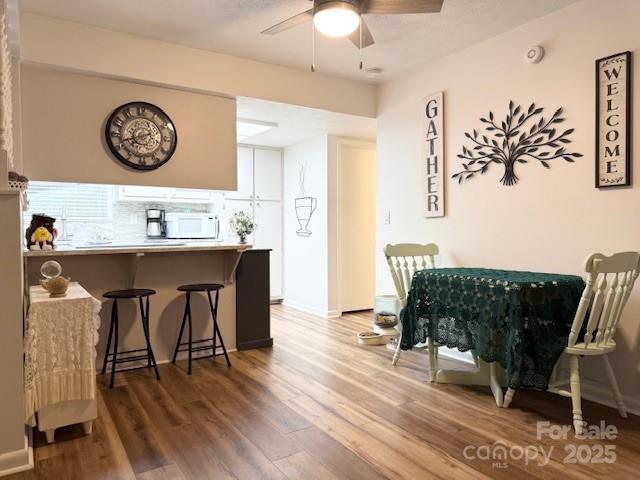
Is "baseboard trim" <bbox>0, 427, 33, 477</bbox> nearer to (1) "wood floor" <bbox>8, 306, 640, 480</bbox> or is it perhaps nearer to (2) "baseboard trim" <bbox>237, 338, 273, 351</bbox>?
(1) "wood floor" <bbox>8, 306, 640, 480</bbox>

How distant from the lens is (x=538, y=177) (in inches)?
122

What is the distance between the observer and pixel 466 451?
2102 millimetres

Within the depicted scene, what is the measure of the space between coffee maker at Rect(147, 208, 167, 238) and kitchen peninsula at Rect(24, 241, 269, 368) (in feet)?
5.69

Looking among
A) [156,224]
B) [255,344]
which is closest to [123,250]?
[255,344]

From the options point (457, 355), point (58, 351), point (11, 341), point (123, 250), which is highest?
point (123, 250)

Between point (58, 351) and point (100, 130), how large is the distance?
190 cm

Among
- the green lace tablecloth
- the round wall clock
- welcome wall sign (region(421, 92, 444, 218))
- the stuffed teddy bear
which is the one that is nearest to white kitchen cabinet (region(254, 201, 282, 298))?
the round wall clock

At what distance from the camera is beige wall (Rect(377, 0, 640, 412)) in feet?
8.78

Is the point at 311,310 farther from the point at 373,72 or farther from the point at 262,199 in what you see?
the point at 373,72

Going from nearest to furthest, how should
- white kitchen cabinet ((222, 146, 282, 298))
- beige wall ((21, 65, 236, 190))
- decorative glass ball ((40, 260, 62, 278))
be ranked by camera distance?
decorative glass ball ((40, 260, 62, 278))
beige wall ((21, 65, 236, 190))
white kitchen cabinet ((222, 146, 282, 298))

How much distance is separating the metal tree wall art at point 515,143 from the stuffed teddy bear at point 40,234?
10.3 feet

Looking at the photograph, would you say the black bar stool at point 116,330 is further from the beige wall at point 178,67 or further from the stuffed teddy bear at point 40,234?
the beige wall at point 178,67

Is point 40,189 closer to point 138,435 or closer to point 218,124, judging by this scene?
point 218,124

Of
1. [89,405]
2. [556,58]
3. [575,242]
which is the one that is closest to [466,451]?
[575,242]
